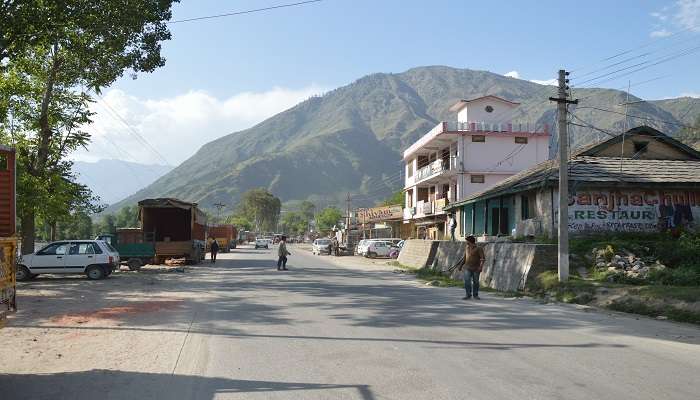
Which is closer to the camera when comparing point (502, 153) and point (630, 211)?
point (630, 211)

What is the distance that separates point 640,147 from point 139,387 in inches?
1075

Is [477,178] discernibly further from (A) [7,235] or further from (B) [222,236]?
(A) [7,235]

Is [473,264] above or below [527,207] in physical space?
below

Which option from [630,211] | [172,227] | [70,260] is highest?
[630,211]

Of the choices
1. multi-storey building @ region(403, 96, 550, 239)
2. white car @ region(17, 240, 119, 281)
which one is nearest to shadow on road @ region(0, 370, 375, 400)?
white car @ region(17, 240, 119, 281)

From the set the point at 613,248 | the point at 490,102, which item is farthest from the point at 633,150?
the point at 490,102

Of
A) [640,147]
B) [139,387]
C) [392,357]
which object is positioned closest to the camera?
[139,387]

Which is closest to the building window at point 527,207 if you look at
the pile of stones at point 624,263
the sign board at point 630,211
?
the sign board at point 630,211

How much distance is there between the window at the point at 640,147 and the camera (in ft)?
92.6

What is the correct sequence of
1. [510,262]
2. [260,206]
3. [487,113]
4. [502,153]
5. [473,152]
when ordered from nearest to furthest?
1. [510,262]
2. [473,152]
3. [502,153]
4. [487,113]
5. [260,206]

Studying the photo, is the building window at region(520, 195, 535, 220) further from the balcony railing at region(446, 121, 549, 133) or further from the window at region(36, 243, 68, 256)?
the balcony railing at region(446, 121, 549, 133)

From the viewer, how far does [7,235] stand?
29.1 ft

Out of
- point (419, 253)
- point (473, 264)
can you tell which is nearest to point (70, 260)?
point (473, 264)

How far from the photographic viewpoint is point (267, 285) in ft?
69.8
